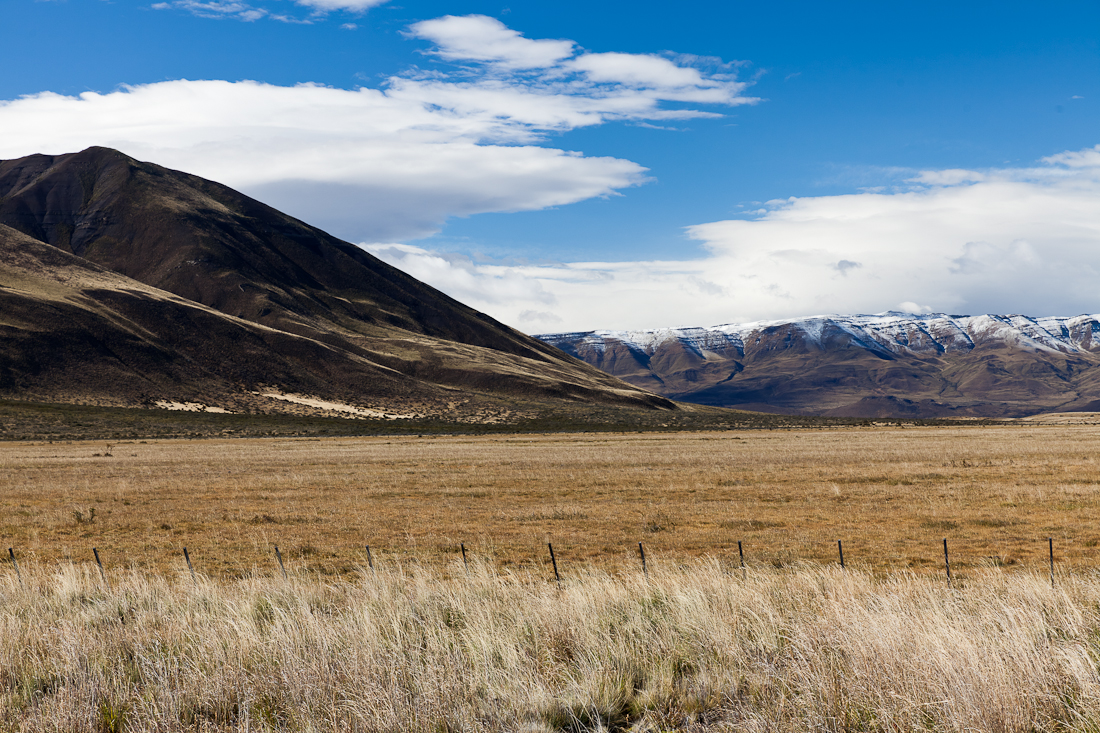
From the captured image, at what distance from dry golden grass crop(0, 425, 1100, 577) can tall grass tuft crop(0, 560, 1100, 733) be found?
537cm

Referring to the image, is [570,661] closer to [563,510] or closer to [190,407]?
[563,510]

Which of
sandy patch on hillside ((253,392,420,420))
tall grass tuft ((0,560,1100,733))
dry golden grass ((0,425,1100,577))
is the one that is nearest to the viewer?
tall grass tuft ((0,560,1100,733))

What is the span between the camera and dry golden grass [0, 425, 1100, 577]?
709 inches

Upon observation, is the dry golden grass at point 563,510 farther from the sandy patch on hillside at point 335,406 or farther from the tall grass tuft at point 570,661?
the sandy patch on hillside at point 335,406

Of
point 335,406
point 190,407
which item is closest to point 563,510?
point 190,407

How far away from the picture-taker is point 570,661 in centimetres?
794

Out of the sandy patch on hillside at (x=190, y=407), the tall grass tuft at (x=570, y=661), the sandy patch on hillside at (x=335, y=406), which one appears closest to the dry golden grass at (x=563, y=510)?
the tall grass tuft at (x=570, y=661)

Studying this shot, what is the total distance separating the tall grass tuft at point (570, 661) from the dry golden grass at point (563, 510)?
5.37 m

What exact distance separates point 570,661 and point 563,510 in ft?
58.2

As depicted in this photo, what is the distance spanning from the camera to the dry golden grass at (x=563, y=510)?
18000 millimetres

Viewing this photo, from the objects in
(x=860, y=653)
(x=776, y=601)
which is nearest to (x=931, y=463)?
(x=776, y=601)

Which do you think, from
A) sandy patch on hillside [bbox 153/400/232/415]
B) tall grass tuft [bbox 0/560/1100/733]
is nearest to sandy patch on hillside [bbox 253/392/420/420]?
sandy patch on hillside [bbox 153/400/232/415]

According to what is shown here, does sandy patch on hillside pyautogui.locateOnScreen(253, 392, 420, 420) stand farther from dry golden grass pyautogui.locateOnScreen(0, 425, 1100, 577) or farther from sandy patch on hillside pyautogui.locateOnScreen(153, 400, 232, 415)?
dry golden grass pyautogui.locateOnScreen(0, 425, 1100, 577)

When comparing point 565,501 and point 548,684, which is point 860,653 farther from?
point 565,501
